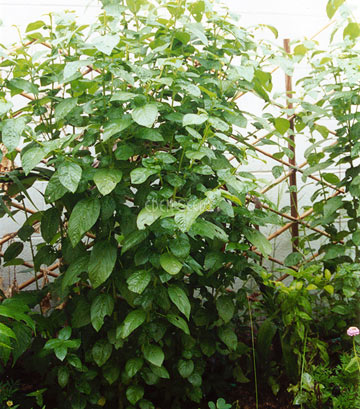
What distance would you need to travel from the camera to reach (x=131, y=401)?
4.51 ft

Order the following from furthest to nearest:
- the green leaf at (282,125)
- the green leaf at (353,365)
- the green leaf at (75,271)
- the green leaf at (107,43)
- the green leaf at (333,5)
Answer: the green leaf at (333,5) < the green leaf at (282,125) < the green leaf at (353,365) < the green leaf at (75,271) < the green leaf at (107,43)

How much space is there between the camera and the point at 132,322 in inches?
50.3

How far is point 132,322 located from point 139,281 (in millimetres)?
120

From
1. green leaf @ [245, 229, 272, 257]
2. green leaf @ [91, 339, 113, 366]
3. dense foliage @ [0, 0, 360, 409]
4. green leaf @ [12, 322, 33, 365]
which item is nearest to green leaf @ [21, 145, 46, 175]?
dense foliage @ [0, 0, 360, 409]

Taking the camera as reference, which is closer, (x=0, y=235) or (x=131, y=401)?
(x=131, y=401)

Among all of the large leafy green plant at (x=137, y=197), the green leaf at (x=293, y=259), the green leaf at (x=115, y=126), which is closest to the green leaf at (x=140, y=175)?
the large leafy green plant at (x=137, y=197)

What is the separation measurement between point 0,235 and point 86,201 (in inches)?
35.5

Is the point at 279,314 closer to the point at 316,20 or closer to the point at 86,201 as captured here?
the point at 86,201

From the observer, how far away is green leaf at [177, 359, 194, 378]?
4.69ft

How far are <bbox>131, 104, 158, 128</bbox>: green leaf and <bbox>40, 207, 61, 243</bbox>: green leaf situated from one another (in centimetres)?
44

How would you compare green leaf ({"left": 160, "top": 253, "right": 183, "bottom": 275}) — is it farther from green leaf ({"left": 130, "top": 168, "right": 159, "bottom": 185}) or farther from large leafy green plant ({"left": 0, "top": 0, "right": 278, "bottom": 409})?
green leaf ({"left": 130, "top": 168, "right": 159, "bottom": 185})

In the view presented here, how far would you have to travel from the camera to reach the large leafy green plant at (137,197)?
1.23 m

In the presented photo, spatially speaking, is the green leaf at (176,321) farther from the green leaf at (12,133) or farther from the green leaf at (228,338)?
the green leaf at (12,133)

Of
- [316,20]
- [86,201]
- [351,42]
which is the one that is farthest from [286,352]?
[316,20]
